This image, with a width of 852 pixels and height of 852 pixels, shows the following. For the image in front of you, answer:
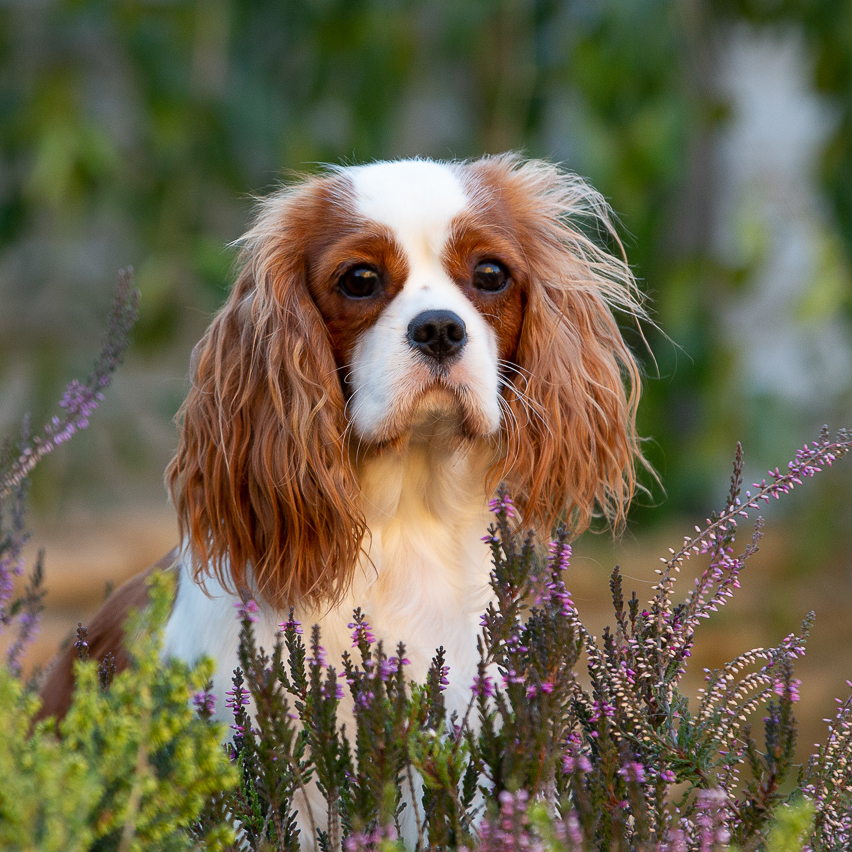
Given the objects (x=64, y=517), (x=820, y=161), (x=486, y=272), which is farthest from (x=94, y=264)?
(x=486, y=272)

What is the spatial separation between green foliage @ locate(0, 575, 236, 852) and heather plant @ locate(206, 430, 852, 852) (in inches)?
6.0

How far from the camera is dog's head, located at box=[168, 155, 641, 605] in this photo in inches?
82.1

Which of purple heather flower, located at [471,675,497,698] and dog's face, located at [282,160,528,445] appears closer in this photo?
purple heather flower, located at [471,675,497,698]

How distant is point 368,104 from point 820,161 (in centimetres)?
188

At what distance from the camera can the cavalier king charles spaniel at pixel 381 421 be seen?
2.09m

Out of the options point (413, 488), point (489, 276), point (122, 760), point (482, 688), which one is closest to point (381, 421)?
point (413, 488)

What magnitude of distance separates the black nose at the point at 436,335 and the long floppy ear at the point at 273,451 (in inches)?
9.0

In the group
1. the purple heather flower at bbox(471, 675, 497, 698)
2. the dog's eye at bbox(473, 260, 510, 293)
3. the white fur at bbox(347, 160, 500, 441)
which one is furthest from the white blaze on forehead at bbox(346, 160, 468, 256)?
the purple heather flower at bbox(471, 675, 497, 698)

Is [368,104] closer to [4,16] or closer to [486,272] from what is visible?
[4,16]

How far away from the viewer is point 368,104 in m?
4.50

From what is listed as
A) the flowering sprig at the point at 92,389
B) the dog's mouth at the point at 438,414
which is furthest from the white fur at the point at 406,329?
the flowering sprig at the point at 92,389

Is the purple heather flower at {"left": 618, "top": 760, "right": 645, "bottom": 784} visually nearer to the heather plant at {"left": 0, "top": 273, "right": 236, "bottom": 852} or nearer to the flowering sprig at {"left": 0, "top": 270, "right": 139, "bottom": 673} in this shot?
the heather plant at {"left": 0, "top": 273, "right": 236, "bottom": 852}

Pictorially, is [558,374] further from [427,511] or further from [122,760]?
[122,760]

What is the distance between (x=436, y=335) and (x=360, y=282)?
0.23 meters
